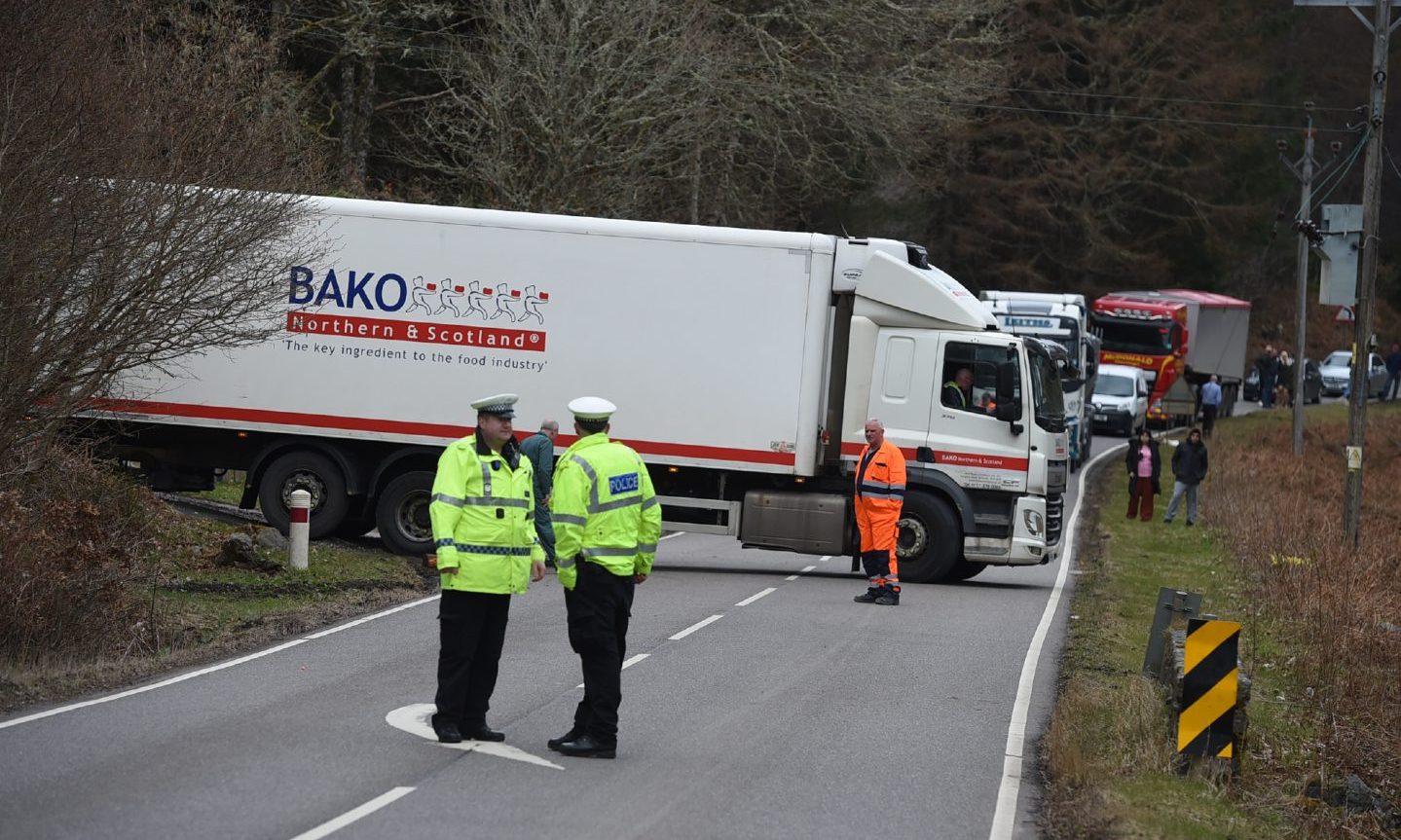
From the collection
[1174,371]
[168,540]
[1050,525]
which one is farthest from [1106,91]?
[168,540]

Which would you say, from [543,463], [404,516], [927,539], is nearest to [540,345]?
[543,463]

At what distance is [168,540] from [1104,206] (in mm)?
48556

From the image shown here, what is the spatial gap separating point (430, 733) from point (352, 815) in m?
1.91

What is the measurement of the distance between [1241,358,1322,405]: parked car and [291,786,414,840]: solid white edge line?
5178cm

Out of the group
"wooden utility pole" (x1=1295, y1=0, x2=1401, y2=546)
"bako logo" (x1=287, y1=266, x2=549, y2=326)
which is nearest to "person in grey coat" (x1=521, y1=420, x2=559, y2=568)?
"bako logo" (x1=287, y1=266, x2=549, y2=326)

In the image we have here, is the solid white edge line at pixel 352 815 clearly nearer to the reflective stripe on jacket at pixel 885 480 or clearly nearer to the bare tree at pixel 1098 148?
the reflective stripe on jacket at pixel 885 480

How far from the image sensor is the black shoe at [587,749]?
9.51m

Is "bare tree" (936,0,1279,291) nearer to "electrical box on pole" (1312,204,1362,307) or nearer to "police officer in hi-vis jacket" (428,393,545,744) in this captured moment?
"electrical box on pole" (1312,204,1362,307)

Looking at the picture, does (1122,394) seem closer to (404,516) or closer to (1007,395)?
(1007,395)

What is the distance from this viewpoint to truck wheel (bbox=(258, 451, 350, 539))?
19.2 m

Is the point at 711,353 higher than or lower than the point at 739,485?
higher

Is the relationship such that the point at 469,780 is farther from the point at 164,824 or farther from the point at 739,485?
the point at 739,485

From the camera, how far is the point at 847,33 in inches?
1328

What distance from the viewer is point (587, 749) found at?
9.51 metres
